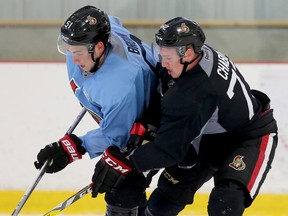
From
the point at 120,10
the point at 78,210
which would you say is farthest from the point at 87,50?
the point at 120,10

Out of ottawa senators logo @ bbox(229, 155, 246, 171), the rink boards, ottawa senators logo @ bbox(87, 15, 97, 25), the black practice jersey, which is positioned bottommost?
the rink boards

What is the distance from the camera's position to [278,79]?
13.5 ft

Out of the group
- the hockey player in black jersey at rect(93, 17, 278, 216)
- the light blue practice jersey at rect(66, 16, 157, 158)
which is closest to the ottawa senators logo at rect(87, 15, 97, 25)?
the light blue practice jersey at rect(66, 16, 157, 158)

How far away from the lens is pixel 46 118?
4055 millimetres

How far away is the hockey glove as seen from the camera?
285 cm

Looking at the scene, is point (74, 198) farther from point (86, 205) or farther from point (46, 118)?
point (46, 118)

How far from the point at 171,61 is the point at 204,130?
0.32 m

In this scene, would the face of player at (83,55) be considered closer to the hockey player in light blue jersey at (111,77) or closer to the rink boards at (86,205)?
the hockey player in light blue jersey at (111,77)

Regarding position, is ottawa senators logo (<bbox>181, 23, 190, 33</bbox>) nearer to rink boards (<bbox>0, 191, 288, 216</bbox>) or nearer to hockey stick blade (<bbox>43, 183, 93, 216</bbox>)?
hockey stick blade (<bbox>43, 183, 93, 216</bbox>)

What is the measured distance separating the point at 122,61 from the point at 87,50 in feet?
0.46

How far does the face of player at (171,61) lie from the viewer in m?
2.69

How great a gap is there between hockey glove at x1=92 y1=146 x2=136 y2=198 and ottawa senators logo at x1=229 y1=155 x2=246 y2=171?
1.27ft

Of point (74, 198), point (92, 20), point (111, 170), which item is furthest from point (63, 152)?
point (92, 20)

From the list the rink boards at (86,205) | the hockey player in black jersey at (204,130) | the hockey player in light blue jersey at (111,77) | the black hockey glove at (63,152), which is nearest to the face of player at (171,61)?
the hockey player in black jersey at (204,130)
